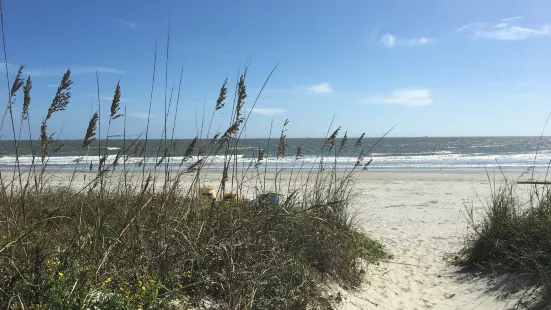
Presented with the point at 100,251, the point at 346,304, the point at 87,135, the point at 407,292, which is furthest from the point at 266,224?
the point at 407,292

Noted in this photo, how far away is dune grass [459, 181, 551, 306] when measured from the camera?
4277 millimetres

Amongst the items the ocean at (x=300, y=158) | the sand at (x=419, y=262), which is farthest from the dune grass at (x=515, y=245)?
the ocean at (x=300, y=158)

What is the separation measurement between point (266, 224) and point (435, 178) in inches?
716

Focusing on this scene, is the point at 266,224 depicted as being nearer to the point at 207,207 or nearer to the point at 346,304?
the point at 207,207

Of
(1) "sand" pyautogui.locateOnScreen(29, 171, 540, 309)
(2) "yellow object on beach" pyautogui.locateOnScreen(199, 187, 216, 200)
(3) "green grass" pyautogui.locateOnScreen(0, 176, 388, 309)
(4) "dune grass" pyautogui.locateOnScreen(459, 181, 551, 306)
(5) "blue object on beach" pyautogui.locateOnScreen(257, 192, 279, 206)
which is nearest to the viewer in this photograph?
(3) "green grass" pyautogui.locateOnScreen(0, 176, 388, 309)

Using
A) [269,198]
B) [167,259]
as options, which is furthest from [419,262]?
[167,259]

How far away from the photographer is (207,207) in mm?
3830

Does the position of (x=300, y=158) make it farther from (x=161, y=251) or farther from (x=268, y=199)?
(x=161, y=251)

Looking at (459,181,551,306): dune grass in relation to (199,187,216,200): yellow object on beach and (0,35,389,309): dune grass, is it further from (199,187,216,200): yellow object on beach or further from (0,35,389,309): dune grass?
(199,187,216,200): yellow object on beach

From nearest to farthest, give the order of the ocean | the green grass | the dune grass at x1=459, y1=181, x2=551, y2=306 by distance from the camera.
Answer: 1. the green grass
2. the ocean
3. the dune grass at x1=459, y1=181, x2=551, y2=306

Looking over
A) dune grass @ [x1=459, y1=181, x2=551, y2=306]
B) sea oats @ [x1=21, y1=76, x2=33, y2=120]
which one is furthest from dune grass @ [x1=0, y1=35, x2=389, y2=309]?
dune grass @ [x1=459, y1=181, x2=551, y2=306]

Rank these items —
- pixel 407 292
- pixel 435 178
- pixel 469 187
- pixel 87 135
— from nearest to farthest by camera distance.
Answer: pixel 87 135 < pixel 407 292 < pixel 469 187 < pixel 435 178

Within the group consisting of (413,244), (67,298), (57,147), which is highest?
(57,147)

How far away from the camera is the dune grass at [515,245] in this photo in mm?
4277
